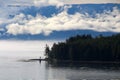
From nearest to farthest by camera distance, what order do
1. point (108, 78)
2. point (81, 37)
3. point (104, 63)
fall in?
point (108, 78) < point (104, 63) < point (81, 37)

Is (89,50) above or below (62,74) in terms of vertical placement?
above

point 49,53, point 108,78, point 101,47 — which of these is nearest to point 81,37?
point 49,53

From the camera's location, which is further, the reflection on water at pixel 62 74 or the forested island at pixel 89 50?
the forested island at pixel 89 50

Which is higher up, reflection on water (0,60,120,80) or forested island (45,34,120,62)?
forested island (45,34,120,62)

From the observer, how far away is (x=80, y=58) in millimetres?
36750

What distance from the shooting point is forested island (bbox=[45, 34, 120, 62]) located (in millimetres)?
35844

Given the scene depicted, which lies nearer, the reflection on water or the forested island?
the reflection on water

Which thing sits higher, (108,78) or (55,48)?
(55,48)

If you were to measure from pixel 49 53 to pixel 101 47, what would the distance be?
525cm

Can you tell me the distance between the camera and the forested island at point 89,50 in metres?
35.8

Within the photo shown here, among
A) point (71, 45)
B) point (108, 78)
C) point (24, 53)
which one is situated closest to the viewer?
point (108, 78)

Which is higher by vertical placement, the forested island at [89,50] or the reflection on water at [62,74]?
the forested island at [89,50]

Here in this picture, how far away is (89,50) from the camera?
36562 millimetres

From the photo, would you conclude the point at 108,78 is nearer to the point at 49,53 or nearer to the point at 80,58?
the point at 80,58
